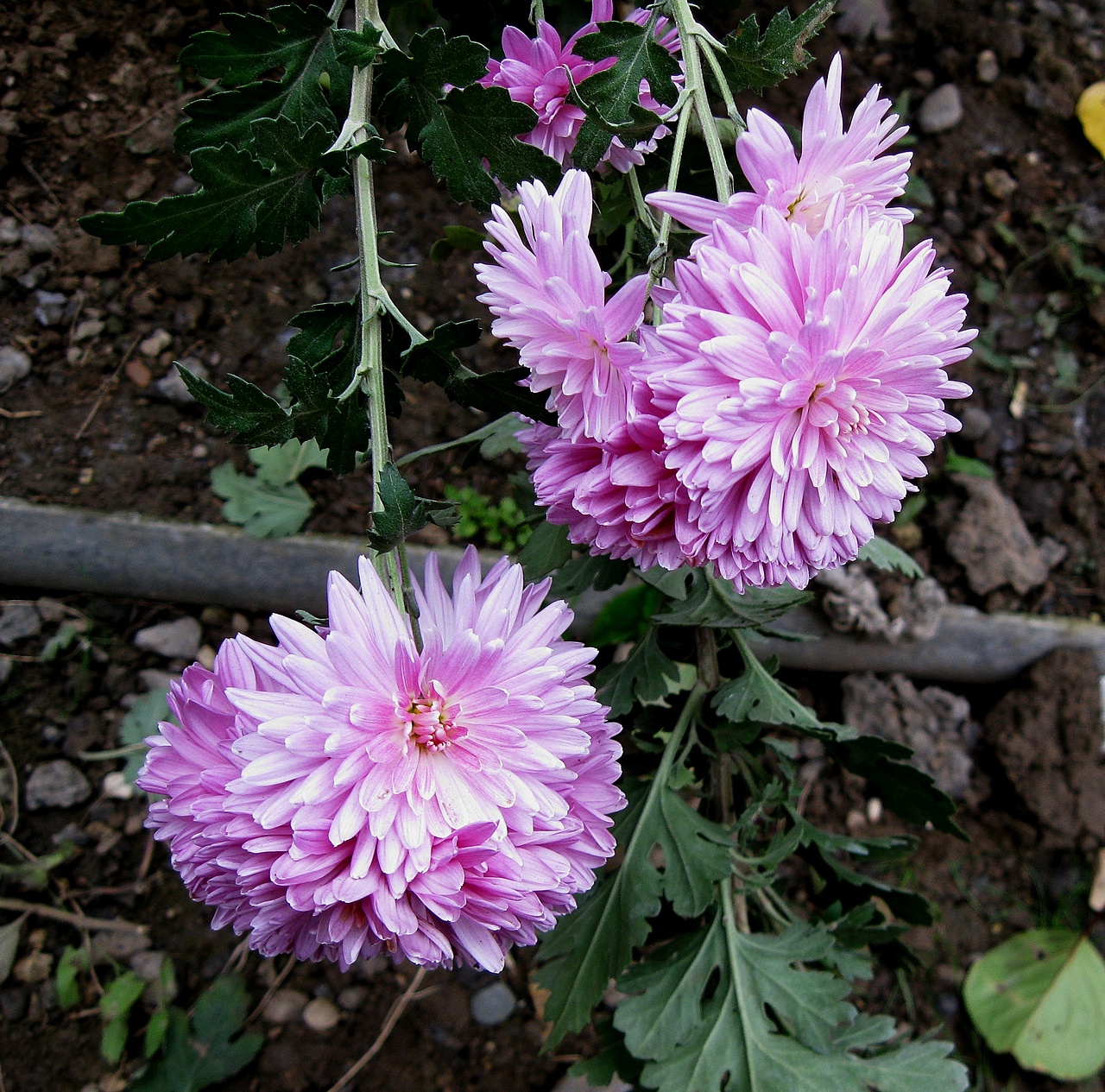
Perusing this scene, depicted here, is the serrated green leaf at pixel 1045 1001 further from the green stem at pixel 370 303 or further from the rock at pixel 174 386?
the rock at pixel 174 386

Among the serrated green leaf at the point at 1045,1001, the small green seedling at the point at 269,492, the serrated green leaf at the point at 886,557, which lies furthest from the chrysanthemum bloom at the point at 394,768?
the serrated green leaf at the point at 1045,1001

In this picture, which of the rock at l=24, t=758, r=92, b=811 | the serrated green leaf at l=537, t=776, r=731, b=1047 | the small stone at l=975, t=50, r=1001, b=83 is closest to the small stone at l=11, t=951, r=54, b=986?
the rock at l=24, t=758, r=92, b=811

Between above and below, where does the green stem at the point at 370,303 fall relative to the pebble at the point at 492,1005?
above

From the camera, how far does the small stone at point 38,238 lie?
1512 mm

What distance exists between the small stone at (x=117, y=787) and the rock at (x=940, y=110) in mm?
1980

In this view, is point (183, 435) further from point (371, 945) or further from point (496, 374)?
point (371, 945)

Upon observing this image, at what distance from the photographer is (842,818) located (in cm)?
166

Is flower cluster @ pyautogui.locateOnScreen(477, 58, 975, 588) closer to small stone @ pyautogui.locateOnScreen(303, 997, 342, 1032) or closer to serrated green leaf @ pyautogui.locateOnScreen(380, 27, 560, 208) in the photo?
serrated green leaf @ pyautogui.locateOnScreen(380, 27, 560, 208)

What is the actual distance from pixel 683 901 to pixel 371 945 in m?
0.37

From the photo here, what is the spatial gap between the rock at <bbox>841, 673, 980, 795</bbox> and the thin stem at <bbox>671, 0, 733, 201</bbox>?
1.18 m

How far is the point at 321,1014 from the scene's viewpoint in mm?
1427

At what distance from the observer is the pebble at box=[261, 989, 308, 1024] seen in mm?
1418

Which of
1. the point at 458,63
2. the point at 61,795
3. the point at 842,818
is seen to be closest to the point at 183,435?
the point at 61,795

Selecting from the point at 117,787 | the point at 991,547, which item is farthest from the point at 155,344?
the point at 991,547
